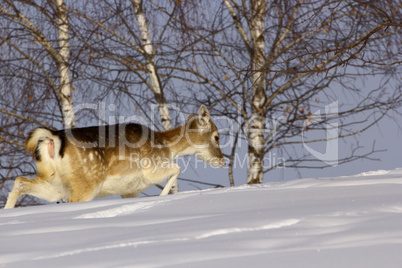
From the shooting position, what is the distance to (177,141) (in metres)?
10.9

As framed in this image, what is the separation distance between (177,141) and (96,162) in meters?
2.21

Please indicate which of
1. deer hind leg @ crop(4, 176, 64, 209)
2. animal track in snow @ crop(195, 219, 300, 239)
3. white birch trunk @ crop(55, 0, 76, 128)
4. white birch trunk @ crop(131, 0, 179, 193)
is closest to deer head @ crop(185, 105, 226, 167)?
white birch trunk @ crop(131, 0, 179, 193)

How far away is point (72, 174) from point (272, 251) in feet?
18.1

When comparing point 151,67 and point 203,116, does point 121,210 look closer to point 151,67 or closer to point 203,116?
point 203,116

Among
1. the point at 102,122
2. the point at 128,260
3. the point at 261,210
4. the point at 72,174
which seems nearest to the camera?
the point at 128,260

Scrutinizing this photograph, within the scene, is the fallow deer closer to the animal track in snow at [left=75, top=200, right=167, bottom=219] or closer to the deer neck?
the deer neck

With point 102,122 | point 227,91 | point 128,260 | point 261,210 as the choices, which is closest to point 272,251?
point 128,260

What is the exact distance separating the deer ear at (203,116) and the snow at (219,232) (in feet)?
15.8

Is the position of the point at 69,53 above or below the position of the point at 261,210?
above

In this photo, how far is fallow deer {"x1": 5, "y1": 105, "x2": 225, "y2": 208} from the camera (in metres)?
8.77

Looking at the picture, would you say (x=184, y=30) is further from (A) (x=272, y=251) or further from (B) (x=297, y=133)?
(A) (x=272, y=251)

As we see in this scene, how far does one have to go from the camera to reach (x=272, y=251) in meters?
3.73

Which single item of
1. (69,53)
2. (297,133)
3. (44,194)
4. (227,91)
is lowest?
(44,194)

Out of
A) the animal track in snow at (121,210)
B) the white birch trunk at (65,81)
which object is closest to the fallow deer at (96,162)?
the white birch trunk at (65,81)
